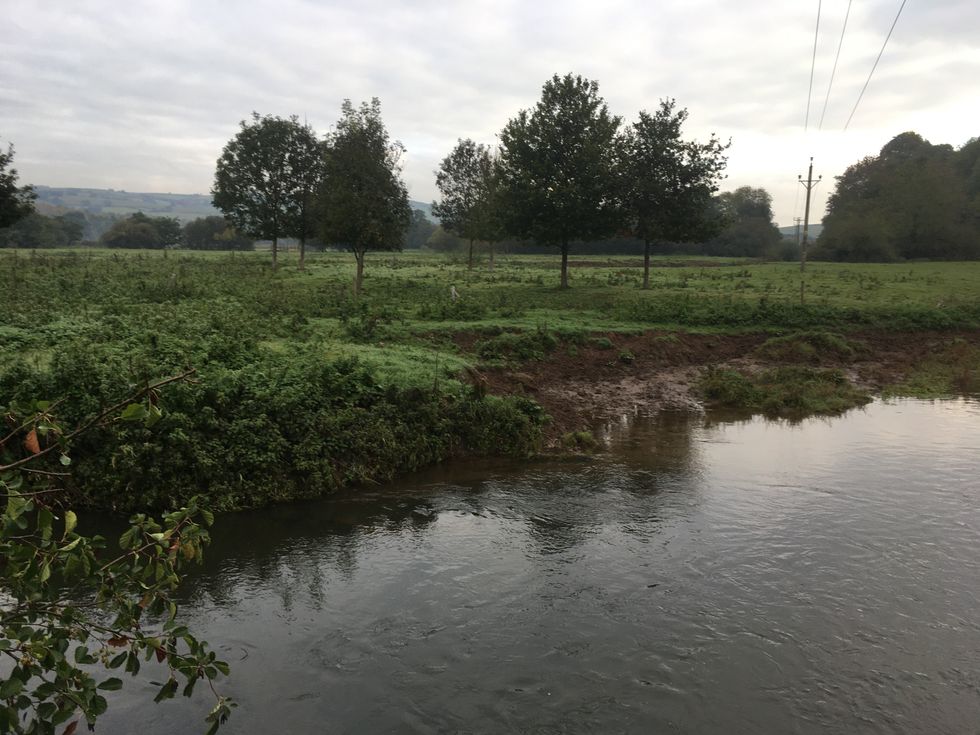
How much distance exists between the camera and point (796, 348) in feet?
77.3

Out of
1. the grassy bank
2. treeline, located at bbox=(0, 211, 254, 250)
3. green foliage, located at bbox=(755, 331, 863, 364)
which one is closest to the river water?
the grassy bank

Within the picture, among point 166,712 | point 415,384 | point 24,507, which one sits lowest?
point 166,712

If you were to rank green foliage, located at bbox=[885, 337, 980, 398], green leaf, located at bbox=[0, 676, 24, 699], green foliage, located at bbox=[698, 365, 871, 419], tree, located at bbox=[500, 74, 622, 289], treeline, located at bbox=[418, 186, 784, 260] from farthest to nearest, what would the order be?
treeline, located at bbox=[418, 186, 784, 260]
tree, located at bbox=[500, 74, 622, 289]
green foliage, located at bbox=[885, 337, 980, 398]
green foliage, located at bbox=[698, 365, 871, 419]
green leaf, located at bbox=[0, 676, 24, 699]

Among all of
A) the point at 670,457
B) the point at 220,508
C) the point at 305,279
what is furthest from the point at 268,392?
the point at 305,279

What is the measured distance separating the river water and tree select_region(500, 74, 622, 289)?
72.1 ft

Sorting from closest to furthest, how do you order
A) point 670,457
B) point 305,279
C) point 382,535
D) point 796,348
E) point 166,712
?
point 166,712, point 382,535, point 670,457, point 796,348, point 305,279

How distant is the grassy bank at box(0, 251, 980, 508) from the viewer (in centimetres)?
1125

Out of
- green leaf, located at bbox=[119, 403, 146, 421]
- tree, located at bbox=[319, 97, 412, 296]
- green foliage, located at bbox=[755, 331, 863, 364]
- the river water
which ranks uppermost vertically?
tree, located at bbox=[319, 97, 412, 296]

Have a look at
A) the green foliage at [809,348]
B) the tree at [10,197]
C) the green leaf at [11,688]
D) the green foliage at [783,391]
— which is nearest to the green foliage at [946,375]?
the green foliage at [783,391]

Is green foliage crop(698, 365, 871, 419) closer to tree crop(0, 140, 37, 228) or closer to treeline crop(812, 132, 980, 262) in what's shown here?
tree crop(0, 140, 37, 228)

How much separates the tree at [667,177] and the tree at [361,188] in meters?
12.5

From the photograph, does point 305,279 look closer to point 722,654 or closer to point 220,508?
point 220,508

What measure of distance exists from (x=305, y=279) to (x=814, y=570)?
31.0 m

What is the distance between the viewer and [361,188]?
28.0 metres
